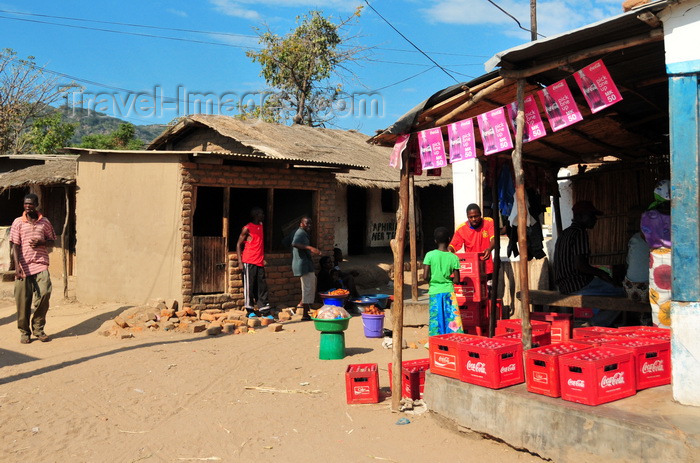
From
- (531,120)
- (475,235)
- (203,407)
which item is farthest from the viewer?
(475,235)

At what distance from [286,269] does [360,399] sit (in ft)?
21.9

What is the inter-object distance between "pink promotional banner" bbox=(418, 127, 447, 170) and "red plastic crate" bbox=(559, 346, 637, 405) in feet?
7.64

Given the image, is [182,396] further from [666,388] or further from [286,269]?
[286,269]

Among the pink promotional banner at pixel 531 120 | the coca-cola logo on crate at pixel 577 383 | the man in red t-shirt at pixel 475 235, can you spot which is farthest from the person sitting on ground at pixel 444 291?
the coca-cola logo on crate at pixel 577 383

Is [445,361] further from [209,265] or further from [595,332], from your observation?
Answer: [209,265]

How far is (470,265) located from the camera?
26.8 feet

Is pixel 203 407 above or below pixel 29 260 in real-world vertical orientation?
below

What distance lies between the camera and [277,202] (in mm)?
14586

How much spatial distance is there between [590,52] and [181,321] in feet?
26.4

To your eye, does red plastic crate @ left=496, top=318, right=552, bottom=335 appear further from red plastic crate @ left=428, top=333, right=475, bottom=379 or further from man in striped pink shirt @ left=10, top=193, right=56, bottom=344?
man in striped pink shirt @ left=10, top=193, right=56, bottom=344

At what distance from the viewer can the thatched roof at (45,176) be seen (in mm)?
13062

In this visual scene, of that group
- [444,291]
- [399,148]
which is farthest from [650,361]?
[399,148]

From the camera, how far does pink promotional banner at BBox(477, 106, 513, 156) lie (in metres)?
5.75

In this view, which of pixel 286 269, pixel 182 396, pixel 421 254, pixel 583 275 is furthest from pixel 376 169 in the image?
pixel 182 396
